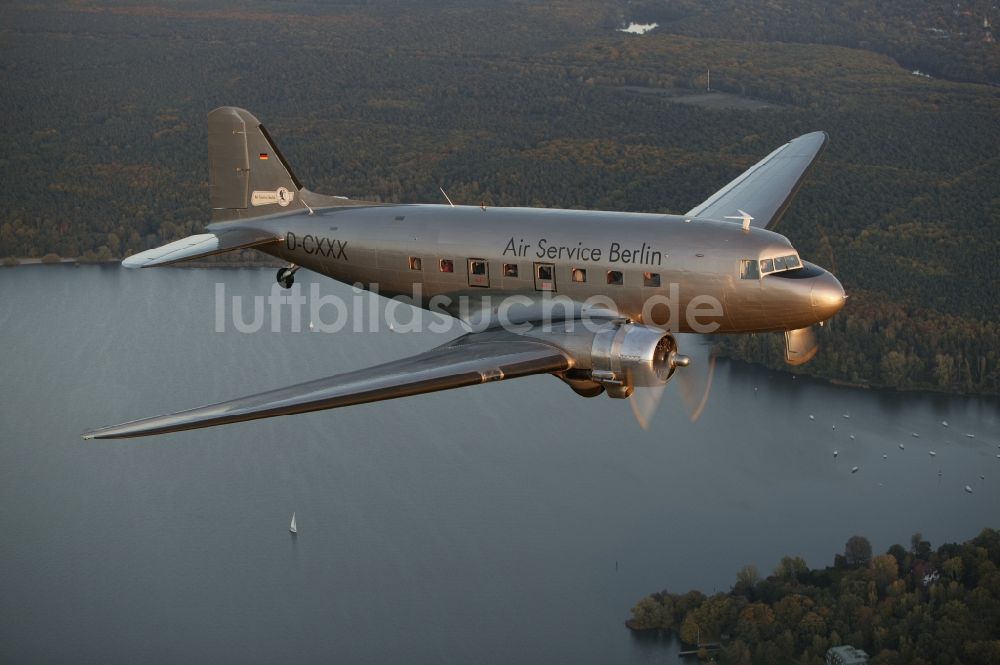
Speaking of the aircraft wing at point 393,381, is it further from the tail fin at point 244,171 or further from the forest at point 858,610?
the forest at point 858,610

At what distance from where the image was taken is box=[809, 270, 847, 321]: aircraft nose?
3431 centimetres

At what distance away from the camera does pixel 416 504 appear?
94.9 metres

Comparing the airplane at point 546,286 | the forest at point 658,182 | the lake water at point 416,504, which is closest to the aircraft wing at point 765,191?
the airplane at point 546,286

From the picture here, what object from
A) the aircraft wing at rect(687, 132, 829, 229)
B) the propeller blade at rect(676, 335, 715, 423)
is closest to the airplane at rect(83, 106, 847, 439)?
the propeller blade at rect(676, 335, 715, 423)

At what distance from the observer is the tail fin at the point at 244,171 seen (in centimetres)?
4288

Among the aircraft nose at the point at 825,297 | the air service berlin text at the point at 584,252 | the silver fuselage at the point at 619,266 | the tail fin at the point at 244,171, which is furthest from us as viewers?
the tail fin at the point at 244,171

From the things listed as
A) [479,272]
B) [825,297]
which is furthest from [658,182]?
[825,297]

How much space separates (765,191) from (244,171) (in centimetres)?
1955

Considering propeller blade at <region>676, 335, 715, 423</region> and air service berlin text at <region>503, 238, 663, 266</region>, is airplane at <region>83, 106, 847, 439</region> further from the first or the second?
propeller blade at <region>676, 335, 715, 423</region>

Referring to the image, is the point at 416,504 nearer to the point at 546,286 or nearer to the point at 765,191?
the point at 765,191

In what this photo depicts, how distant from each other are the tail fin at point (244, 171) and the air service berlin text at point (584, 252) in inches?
417

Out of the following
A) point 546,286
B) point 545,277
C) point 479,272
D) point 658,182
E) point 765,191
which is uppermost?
point 658,182

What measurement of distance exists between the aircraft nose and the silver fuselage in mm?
29

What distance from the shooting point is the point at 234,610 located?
85000 millimetres
